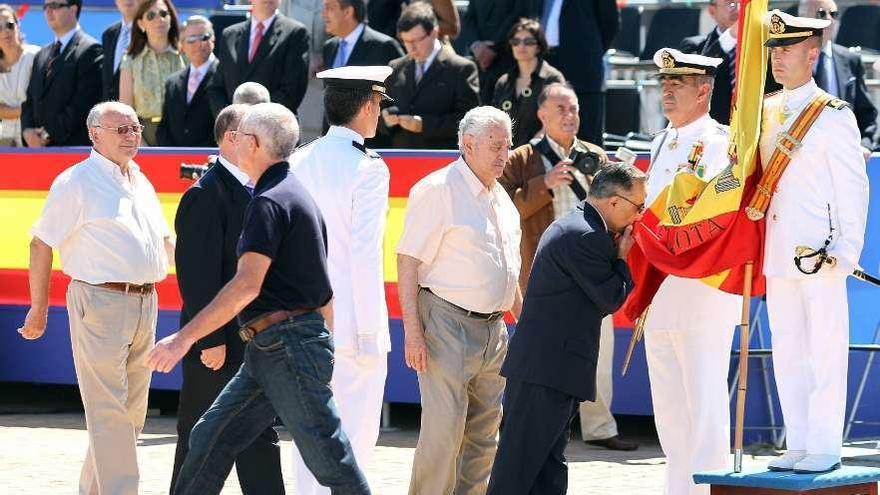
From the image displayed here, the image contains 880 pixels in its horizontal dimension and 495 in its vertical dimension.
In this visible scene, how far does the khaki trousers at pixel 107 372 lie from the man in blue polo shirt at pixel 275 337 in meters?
1.31

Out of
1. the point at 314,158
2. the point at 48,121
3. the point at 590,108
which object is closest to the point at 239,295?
the point at 314,158

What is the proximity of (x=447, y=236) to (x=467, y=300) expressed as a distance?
0.30 meters

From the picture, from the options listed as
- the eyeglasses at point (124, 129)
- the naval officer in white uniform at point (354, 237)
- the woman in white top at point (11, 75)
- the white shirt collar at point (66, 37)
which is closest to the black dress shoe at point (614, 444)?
the naval officer in white uniform at point (354, 237)

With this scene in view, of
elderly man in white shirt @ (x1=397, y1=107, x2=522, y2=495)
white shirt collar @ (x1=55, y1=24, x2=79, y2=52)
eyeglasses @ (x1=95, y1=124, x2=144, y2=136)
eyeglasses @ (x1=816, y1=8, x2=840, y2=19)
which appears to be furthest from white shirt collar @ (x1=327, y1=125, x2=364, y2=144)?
white shirt collar @ (x1=55, y1=24, x2=79, y2=52)

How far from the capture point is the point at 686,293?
7594 millimetres

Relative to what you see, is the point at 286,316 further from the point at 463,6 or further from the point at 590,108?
the point at 463,6

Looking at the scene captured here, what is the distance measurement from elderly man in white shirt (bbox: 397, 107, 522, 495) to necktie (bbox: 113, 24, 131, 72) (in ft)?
16.8

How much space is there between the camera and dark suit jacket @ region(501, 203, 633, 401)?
7105mm

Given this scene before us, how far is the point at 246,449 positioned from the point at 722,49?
401 centimetres

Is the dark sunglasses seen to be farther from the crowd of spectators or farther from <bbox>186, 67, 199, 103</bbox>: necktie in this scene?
<bbox>186, 67, 199, 103</bbox>: necktie

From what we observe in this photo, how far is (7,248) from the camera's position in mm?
11672

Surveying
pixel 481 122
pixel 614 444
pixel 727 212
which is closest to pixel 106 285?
pixel 481 122

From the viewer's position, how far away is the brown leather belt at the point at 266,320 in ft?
21.8

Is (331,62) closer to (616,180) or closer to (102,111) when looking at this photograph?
(102,111)
